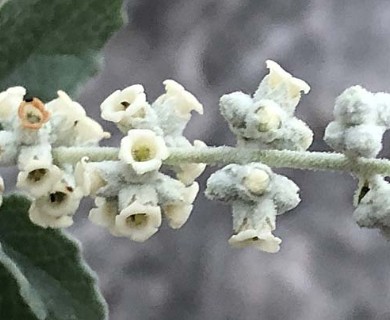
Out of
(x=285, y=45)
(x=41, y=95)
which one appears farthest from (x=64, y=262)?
(x=285, y=45)

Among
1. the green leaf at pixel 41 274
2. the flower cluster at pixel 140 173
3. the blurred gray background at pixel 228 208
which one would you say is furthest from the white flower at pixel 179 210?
the blurred gray background at pixel 228 208

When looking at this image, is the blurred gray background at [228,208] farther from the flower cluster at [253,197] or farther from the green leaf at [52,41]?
the flower cluster at [253,197]

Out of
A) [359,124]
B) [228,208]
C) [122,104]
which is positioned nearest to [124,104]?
[122,104]

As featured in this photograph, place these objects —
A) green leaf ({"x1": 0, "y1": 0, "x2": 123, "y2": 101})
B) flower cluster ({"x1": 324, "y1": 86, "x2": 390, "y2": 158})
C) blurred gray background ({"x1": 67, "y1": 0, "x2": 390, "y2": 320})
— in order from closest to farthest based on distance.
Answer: flower cluster ({"x1": 324, "y1": 86, "x2": 390, "y2": 158}) < green leaf ({"x1": 0, "y1": 0, "x2": 123, "y2": 101}) < blurred gray background ({"x1": 67, "y1": 0, "x2": 390, "y2": 320})

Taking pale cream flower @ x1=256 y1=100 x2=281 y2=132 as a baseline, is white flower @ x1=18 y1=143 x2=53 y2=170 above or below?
below

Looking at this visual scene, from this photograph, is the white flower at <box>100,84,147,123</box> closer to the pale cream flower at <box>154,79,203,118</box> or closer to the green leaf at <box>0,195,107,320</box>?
the pale cream flower at <box>154,79,203,118</box>

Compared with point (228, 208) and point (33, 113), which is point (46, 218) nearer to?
point (33, 113)

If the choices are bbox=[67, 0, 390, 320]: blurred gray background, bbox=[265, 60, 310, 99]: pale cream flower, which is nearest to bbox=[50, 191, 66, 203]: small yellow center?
bbox=[265, 60, 310, 99]: pale cream flower
